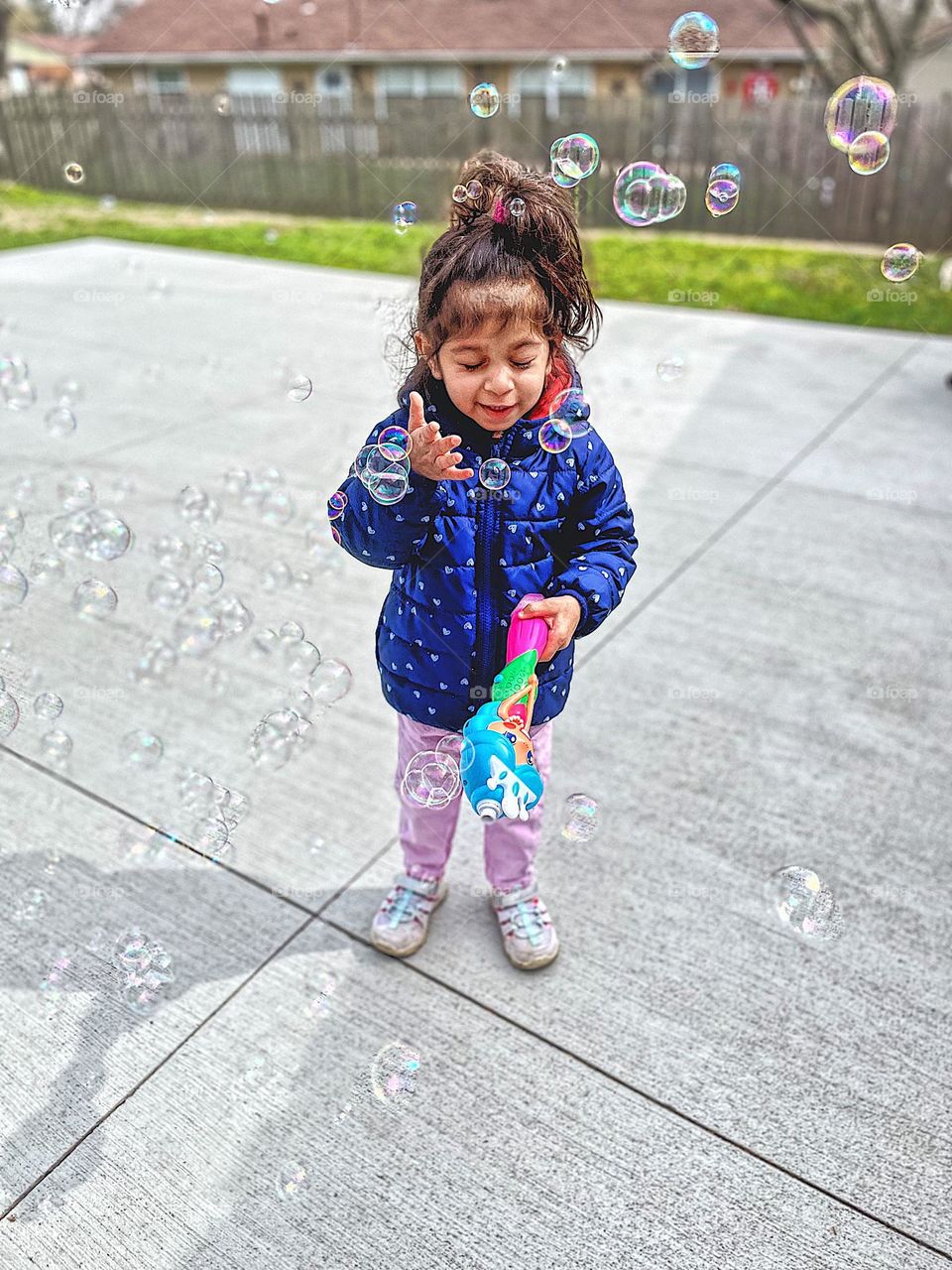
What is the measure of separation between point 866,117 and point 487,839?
2.13m

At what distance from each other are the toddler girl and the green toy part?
0.15 feet

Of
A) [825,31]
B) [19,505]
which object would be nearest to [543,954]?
[19,505]

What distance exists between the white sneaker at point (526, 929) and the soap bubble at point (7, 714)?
111cm

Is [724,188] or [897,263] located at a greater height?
[724,188]

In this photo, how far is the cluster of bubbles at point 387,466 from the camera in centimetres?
163

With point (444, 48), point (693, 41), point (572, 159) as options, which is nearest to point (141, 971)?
point (572, 159)

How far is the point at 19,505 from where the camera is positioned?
404 cm

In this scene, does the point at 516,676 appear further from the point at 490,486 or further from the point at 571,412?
the point at 571,412

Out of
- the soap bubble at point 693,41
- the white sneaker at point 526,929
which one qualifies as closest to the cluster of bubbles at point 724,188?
the soap bubble at point 693,41

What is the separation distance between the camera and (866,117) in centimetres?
262

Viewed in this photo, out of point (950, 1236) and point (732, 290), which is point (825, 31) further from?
point (950, 1236)

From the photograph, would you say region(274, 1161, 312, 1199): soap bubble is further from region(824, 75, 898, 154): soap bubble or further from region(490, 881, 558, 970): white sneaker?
region(824, 75, 898, 154): soap bubble

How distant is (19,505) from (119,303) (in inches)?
181

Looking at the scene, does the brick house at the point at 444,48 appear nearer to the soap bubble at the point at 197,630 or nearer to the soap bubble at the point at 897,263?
the soap bubble at the point at 897,263
